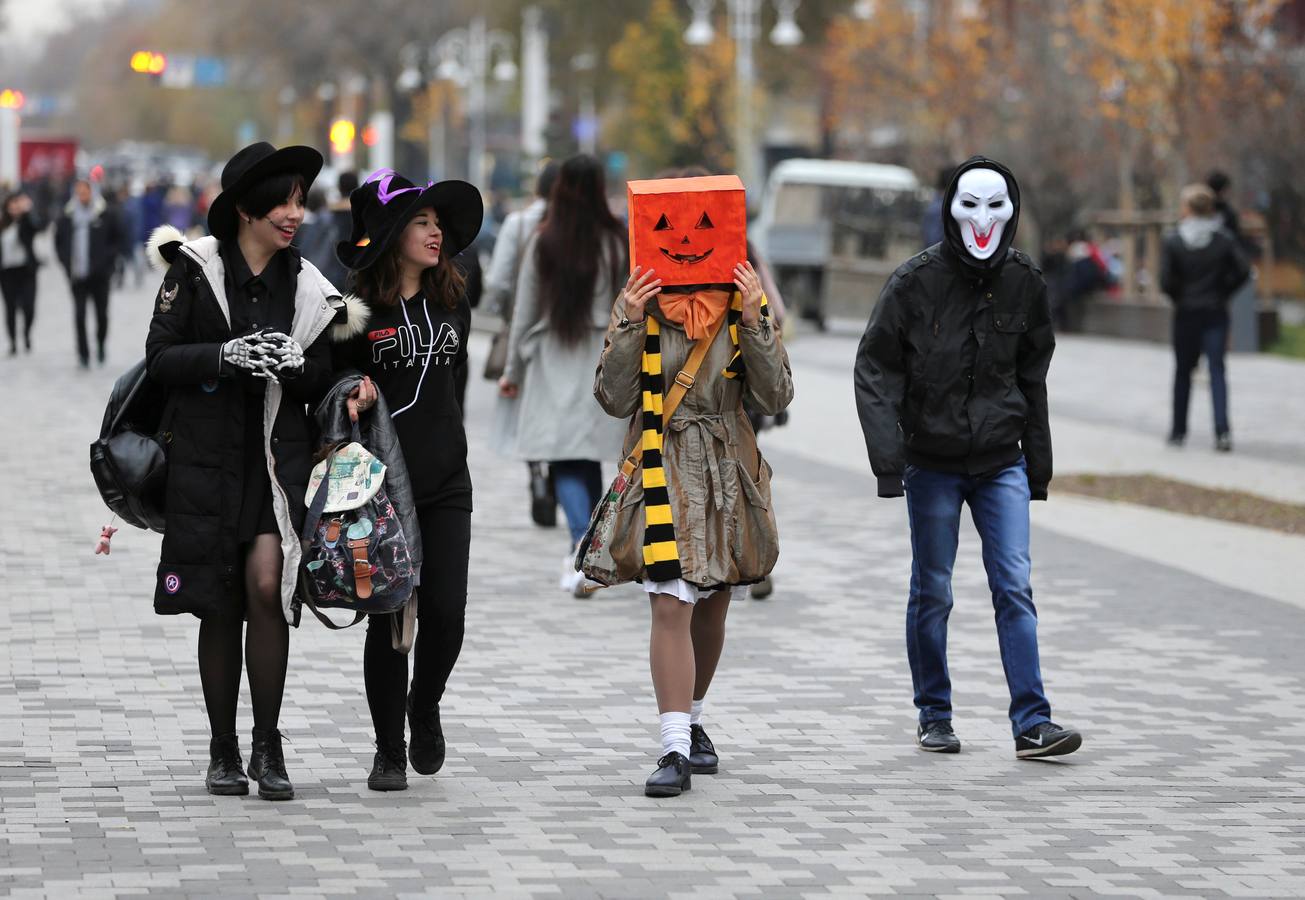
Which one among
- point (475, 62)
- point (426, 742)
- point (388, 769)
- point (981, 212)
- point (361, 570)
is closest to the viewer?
point (361, 570)

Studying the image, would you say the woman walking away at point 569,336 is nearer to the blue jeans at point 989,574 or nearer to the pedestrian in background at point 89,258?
the blue jeans at point 989,574

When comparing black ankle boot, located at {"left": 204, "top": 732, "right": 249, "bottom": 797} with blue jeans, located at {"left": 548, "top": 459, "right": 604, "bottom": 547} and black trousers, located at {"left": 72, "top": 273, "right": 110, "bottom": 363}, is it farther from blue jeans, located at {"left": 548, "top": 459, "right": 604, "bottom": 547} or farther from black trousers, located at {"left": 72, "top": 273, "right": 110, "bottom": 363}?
black trousers, located at {"left": 72, "top": 273, "right": 110, "bottom": 363}

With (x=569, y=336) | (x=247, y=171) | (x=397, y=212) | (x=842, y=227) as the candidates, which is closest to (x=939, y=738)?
(x=397, y=212)

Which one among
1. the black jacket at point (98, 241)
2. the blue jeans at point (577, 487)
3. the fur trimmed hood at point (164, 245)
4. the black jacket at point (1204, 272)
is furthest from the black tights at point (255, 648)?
the black jacket at point (98, 241)

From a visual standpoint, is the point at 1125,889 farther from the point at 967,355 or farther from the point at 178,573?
the point at 178,573

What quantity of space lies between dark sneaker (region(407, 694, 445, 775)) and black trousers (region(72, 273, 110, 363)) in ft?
52.6

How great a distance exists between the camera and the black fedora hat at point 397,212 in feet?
20.5

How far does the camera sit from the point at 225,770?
6.28 m

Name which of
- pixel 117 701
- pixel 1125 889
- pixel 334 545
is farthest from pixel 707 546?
pixel 117 701

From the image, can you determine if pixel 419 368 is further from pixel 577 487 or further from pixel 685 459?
pixel 577 487

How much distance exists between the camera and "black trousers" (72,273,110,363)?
21.9 meters

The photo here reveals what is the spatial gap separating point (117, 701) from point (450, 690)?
109 centimetres

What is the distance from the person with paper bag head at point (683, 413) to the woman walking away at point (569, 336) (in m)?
2.83

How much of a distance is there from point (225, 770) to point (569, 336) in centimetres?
Answer: 374
